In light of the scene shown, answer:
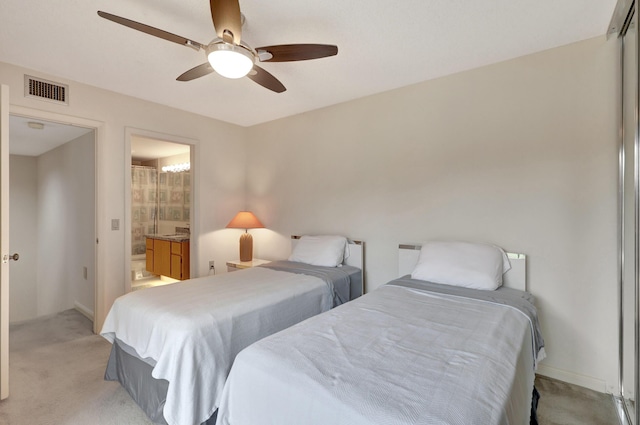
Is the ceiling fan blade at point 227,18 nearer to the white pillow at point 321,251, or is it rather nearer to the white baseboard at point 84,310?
the white pillow at point 321,251

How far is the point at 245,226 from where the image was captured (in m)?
3.96

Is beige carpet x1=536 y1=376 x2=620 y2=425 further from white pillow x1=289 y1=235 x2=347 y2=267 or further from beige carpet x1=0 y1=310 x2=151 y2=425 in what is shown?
beige carpet x1=0 y1=310 x2=151 y2=425

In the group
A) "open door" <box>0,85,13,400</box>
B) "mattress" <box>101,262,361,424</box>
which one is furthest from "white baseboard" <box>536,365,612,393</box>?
A: "open door" <box>0,85,13,400</box>

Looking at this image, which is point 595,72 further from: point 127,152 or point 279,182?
point 127,152

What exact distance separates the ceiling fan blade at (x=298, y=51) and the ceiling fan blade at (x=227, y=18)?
181mm

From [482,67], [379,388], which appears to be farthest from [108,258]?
[482,67]

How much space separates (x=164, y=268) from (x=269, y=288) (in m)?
3.54

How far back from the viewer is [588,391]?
211cm

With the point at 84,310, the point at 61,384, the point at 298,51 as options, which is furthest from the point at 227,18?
the point at 84,310

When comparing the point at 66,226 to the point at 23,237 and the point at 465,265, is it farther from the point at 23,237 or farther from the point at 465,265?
the point at 465,265

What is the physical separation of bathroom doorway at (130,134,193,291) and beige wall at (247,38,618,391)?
3464 mm

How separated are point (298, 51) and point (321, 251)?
6.55 ft

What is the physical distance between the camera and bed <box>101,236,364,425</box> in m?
1.61

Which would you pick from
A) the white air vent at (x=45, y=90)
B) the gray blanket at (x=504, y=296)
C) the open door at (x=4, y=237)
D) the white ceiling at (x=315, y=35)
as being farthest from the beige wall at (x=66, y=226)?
the gray blanket at (x=504, y=296)
